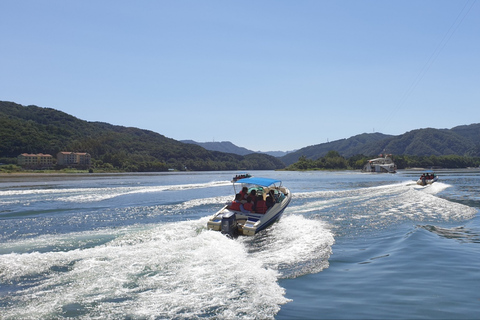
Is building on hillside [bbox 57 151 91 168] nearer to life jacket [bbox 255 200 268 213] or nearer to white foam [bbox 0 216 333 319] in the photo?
life jacket [bbox 255 200 268 213]

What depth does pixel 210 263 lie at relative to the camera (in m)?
10.8

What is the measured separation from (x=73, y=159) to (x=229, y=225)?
130 m

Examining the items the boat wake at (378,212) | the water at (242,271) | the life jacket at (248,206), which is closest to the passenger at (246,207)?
the life jacket at (248,206)

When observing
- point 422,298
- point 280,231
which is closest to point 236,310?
point 422,298

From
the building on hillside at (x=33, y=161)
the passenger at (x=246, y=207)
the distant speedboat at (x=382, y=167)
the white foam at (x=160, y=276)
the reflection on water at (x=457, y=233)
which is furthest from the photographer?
the distant speedboat at (x=382, y=167)

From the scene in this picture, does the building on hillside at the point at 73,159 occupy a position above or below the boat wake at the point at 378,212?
above

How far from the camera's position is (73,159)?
429ft

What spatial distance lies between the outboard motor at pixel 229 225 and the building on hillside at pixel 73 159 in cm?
12035

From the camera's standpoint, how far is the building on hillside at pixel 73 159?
126 meters

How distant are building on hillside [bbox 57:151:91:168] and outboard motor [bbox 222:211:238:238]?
120352mm

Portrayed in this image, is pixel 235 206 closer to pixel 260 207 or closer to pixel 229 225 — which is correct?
pixel 260 207

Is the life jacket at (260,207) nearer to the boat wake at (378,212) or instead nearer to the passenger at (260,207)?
the passenger at (260,207)

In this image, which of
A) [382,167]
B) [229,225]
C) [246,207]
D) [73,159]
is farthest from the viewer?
[382,167]

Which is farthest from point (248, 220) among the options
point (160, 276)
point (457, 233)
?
point (457, 233)
